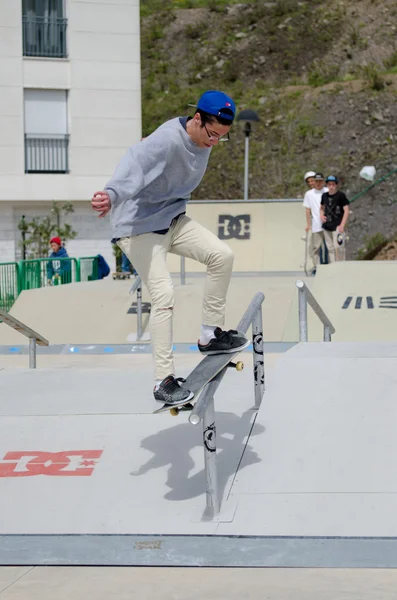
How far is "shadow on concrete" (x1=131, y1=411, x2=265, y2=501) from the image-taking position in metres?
5.47

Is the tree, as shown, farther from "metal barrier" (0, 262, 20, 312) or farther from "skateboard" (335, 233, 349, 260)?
"skateboard" (335, 233, 349, 260)

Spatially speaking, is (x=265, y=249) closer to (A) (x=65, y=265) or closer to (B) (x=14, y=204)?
(A) (x=65, y=265)

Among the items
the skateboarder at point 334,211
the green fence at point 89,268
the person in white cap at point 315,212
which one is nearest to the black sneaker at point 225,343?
the skateboarder at point 334,211

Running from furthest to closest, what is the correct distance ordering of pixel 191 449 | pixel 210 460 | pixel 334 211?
pixel 334 211 < pixel 191 449 < pixel 210 460

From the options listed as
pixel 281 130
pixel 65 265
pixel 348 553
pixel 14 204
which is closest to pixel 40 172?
pixel 14 204

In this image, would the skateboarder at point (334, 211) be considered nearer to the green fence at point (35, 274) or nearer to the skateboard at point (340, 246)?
the skateboard at point (340, 246)

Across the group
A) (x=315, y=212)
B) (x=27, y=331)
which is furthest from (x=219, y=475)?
(x=315, y=212)

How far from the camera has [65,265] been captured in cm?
2122

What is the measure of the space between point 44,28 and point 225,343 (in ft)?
91.7

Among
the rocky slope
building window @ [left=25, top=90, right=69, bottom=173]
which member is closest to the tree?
building window @ [left=25, top=90, right=69, bottom=173]

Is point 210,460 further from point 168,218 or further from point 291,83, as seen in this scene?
point 291,83

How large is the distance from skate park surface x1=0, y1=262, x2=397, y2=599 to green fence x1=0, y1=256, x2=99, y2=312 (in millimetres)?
11373

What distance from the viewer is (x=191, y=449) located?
5957 millimetres

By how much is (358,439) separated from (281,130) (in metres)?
39.7
